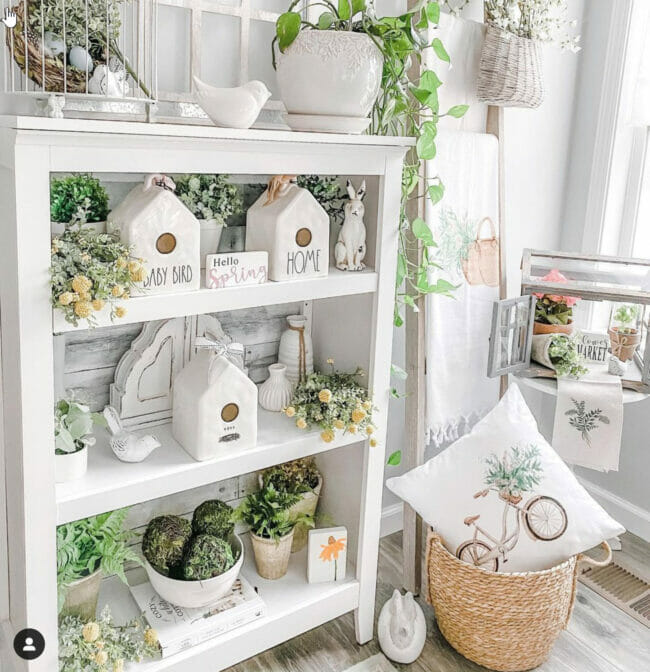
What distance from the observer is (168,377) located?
5.81 feet

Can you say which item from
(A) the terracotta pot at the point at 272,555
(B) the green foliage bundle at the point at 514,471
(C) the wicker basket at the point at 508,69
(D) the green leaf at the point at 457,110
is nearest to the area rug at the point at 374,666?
(A) the terracotta pot at the point at 272,555

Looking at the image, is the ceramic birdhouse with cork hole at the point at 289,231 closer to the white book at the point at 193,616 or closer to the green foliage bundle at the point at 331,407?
the green foliage bundle at the point at 331,407

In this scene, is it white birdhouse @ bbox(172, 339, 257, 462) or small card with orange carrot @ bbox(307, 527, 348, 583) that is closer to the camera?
white birdhouse @ bbox(172, 339, 257, 462)

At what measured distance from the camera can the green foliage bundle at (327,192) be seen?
5.99 ft

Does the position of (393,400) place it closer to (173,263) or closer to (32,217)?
(173,263)

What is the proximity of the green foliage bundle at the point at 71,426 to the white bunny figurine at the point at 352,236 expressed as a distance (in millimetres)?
669

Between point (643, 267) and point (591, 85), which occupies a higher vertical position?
point (591, 85)

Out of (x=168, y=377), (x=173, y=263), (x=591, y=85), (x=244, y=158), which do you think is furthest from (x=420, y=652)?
(x=591, y=85)

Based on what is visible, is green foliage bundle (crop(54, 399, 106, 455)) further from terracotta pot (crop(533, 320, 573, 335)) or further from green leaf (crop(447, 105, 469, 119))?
terracotta pot (crop(533, 320, 573, 335))

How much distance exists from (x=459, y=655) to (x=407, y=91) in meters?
1.47

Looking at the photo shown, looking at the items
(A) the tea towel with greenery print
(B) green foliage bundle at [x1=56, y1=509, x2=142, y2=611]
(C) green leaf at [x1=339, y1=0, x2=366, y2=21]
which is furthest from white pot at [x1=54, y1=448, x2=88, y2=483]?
(A) the tea towel with greenery print

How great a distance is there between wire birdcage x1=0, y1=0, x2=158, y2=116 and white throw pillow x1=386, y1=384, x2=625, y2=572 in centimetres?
117

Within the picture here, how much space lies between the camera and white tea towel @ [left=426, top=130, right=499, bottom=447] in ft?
6.68

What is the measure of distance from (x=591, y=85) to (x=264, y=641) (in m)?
2.04
